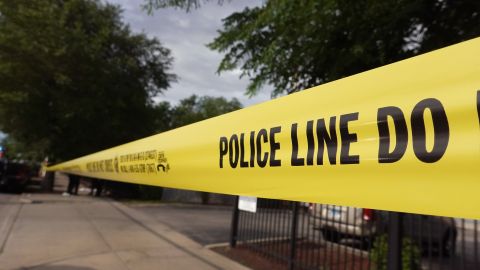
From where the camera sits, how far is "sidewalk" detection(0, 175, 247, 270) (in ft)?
22.4

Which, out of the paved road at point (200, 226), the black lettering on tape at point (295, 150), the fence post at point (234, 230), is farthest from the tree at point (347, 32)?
the paved road at point (200, 226)

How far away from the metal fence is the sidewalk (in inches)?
32.7

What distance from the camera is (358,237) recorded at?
24.7 ft

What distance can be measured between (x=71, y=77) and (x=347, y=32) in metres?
19.6

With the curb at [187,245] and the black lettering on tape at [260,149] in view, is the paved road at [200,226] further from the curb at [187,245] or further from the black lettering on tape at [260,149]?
the black lettering on tape at [260,149]

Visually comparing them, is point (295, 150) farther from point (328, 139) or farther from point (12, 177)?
point (12, 177)

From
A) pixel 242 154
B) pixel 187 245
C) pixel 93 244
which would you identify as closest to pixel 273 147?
pixel 242 154

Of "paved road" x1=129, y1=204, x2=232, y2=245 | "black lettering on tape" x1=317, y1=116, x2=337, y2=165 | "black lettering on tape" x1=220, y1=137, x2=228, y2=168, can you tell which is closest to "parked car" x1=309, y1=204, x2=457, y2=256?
"paved road" x1=129, y1=204, x2=232, y2=245

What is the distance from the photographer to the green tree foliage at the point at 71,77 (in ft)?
69.1

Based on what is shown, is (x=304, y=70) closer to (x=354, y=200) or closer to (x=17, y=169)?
(x=354, y=200)

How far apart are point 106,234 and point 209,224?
12.6ft

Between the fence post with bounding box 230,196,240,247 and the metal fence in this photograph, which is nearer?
the metal fence

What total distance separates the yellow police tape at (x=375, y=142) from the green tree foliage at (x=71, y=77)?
20.5 meters

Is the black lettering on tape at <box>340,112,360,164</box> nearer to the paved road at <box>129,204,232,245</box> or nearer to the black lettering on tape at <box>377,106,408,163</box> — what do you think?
the black lettering on tape at <box>377,106,408,163</box>
